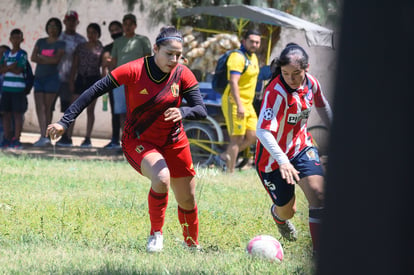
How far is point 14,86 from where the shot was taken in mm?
13805

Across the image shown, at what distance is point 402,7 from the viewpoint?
1.53 m

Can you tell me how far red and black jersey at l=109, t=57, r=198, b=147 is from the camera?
19.2 feet

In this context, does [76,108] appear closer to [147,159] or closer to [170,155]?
[147,159]

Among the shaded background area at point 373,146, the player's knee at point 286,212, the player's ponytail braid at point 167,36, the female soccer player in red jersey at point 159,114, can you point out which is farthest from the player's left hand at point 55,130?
the shaded background area at point 373,146

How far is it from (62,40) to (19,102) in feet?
4.51

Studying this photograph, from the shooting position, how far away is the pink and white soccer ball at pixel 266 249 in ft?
18.2

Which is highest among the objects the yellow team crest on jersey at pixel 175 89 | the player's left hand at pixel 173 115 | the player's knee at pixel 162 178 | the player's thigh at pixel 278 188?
the yellow team crest on jersey at pixel 175 89

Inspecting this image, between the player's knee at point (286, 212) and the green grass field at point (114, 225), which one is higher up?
Result: the player's knee at point (286, 212)

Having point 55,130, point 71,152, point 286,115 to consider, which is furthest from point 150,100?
point 71,152

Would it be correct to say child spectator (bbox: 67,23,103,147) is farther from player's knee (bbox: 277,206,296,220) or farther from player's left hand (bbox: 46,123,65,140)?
player's left hand (bbox: 46,123,65,140)

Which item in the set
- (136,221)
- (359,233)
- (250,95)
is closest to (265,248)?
(136,221)

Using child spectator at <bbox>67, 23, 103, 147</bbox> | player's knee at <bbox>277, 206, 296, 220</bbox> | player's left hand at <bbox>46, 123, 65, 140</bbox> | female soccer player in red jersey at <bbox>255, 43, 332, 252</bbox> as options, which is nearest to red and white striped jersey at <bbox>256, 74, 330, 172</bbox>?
female soccer player in red jersey at <bbox>255, 43, 332, 252</bbox>

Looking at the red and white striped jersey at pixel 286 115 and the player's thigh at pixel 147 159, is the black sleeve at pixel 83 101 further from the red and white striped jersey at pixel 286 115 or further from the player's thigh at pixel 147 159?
the red and white striped jersey at pixel 286 115

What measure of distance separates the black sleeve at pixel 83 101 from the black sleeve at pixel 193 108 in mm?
584
